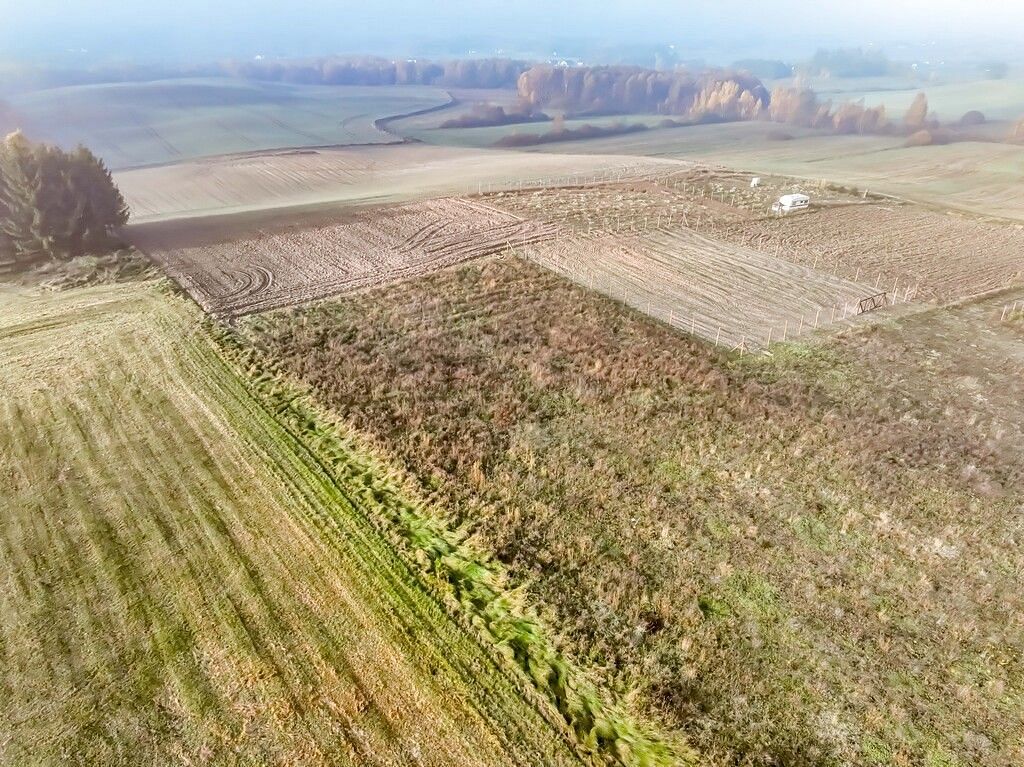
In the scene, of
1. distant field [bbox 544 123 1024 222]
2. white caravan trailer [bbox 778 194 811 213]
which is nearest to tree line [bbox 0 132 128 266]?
white caravan trailer [bbox 778 194 811 213]

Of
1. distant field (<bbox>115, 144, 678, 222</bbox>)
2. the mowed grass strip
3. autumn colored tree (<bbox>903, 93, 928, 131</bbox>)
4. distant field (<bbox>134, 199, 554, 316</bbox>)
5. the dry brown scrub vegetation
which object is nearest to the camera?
the mowed grass strip

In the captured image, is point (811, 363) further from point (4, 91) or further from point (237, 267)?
point (4, 91)

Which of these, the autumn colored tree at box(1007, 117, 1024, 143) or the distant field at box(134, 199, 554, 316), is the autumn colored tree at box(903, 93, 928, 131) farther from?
the distant field at box(134, 199, 554, 316)

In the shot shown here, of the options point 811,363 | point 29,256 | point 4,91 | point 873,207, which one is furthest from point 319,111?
point 811,363

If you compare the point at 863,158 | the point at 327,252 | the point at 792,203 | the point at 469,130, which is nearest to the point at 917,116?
the point at 863,158

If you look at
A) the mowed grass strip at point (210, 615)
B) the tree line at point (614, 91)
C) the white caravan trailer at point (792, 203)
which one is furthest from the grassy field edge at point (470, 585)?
the tree line at point (614, 91)

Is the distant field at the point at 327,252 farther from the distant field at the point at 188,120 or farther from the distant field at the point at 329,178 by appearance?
the distant field at the point at 188,120
